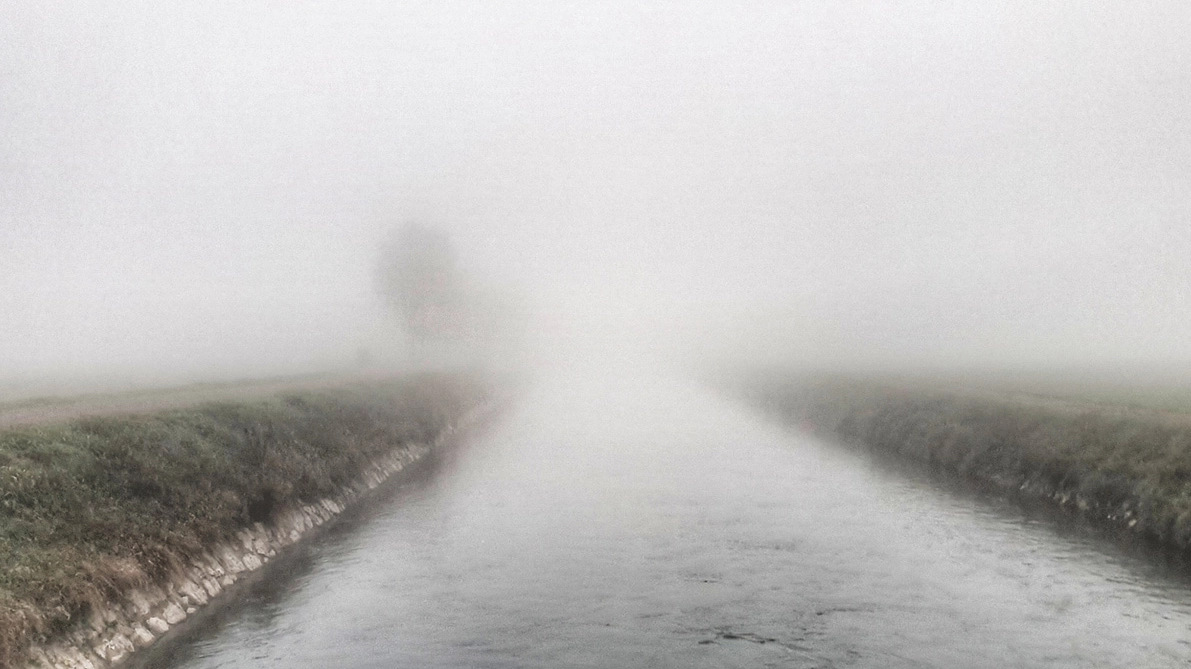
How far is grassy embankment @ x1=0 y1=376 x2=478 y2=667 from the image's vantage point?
20.9 m

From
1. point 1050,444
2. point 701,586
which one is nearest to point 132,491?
point 701,586

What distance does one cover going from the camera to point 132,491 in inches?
1100

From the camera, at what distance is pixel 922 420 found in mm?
60781

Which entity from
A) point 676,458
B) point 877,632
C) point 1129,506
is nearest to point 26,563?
point 877,632

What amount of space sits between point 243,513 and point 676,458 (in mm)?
32688

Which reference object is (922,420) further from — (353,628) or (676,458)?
(353,628)

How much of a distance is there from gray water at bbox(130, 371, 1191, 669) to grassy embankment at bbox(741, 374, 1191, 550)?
2.51 meters

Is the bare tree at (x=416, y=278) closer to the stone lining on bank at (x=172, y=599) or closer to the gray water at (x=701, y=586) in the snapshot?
the gray water at (x=701, y=586)

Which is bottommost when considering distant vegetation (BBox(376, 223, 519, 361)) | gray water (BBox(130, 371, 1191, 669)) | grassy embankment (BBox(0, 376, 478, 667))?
gray water (BBox(130, 371, 1191, 669))

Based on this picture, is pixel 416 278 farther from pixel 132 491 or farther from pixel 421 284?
pixel 132 491

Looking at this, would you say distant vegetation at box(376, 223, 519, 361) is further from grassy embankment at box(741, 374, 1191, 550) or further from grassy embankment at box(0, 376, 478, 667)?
grassy embankment at box(0, 376, 478, 667)

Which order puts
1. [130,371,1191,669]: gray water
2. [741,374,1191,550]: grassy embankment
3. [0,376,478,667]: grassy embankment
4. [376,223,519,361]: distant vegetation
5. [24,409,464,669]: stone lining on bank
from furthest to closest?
[376,223,519,361]: distant vegetation, [741,374,1191,550]: grassy embankment, [130,371,1191,669]: gray water, [0,376,478,667]: grassy embankment, [24,409,464,669]: stone lining on bank

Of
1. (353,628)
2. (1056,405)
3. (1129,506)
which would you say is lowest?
(353,628)

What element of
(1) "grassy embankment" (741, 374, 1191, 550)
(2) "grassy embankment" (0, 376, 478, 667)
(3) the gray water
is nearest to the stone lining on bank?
(2) "grassy embankment" (0, 376, 478, 667)
